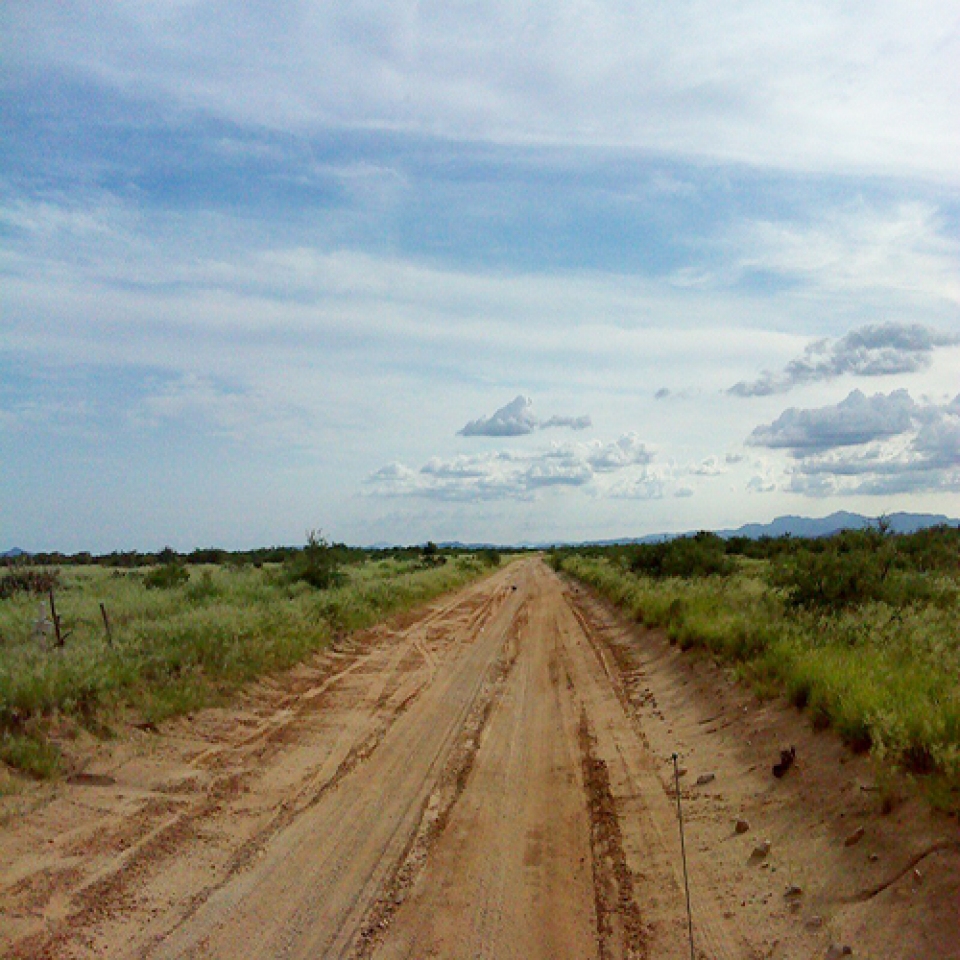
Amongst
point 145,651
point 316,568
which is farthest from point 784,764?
point 316,568

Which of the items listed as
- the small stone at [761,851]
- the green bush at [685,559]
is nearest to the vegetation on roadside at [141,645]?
the small stone at [761,851]

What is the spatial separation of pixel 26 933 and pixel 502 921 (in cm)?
326

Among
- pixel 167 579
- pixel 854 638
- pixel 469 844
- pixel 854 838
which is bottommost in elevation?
pixel 469 844

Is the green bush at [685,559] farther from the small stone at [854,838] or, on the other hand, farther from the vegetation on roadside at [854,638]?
the small stone at [854,838]

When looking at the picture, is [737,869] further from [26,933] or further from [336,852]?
[26,933]

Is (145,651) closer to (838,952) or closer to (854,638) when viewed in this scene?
(854,638)

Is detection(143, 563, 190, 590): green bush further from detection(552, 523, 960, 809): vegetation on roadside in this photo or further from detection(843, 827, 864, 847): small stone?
detection(843, 827, 864, 847): small stone

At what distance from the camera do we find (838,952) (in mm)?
5168

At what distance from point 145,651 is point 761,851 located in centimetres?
1042

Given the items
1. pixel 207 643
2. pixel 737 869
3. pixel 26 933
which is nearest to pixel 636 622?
pixel 207 643

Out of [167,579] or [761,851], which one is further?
[167,579]

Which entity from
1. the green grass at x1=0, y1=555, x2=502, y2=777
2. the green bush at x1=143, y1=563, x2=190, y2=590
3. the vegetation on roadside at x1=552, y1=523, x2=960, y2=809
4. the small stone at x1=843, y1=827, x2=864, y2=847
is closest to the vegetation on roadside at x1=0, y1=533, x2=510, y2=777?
the green grass at x1=0, y1=555, x2=502, y2=777

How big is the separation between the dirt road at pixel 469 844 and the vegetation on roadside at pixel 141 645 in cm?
71

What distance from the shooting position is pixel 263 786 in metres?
9.00
